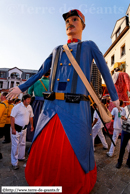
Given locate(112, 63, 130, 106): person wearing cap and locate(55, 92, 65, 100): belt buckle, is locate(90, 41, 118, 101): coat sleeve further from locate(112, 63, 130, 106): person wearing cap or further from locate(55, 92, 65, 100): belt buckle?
locate(112, 63, 130, 106): person wearing cap

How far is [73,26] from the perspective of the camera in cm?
228

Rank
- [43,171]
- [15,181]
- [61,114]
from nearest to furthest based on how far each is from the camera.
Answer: [43,171]
[61,114]
[15,181]

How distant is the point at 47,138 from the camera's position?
1.80 meters

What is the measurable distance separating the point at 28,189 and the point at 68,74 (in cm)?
165

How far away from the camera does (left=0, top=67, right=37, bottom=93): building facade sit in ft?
120

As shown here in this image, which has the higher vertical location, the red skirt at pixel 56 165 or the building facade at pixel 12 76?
the building facade at pixel 12 76

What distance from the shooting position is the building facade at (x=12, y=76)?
3656 centimetres

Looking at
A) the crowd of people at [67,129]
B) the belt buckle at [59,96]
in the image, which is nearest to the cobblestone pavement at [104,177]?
the crowd of people at [67,129]

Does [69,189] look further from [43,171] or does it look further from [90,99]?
[90,99]

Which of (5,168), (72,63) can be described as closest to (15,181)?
(5,168)

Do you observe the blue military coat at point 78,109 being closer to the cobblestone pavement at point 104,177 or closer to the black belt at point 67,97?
the black belt at point 67,97

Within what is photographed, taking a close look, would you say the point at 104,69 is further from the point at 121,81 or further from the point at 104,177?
the point at 121,81

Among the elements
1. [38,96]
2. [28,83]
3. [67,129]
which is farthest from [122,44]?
[67,129]

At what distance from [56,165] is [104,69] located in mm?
1466
